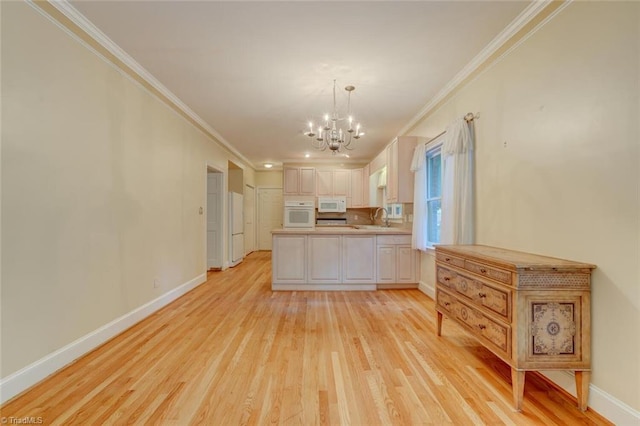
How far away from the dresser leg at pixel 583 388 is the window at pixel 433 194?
2.30m

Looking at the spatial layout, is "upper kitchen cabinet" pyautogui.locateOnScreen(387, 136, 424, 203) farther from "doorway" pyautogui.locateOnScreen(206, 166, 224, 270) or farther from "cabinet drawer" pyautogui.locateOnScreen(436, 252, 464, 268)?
"doorway" pyautogui.locateOnScreen(206, 166, 224, 270)

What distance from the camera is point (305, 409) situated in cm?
167

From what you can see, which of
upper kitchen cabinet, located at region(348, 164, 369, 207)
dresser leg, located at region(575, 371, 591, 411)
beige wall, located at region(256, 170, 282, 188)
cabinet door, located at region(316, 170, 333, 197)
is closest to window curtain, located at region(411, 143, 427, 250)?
dresser leg, located at region(575, 371, 591, 411)

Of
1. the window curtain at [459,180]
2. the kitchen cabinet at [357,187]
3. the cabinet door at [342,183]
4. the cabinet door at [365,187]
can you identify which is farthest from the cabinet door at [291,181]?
the window curtain at [459,180]

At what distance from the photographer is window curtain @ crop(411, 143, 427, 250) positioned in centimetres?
400

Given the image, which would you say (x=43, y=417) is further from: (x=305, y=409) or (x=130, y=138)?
(x=130, y=138)

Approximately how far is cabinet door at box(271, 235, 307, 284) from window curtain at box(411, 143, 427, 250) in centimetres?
165

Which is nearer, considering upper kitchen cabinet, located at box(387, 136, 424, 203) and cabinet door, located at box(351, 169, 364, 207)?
upper kitchen cabinet, located at box(387, 136, 424, 203)

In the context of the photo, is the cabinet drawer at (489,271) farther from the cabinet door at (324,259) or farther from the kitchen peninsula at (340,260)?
the cabinet door at (324,259)

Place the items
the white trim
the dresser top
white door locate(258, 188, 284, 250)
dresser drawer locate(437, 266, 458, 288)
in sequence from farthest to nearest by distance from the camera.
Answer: white door locate(258, 188, 284, 250) < dresser drawer locate(437, 266, 458, 288) < the dresser top < the white trim

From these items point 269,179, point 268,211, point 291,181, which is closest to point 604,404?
point 291,181

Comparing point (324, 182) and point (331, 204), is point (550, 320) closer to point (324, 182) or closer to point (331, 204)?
point (331, 204)

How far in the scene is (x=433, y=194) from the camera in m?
4.04

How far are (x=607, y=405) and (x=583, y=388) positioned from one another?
11 cm
